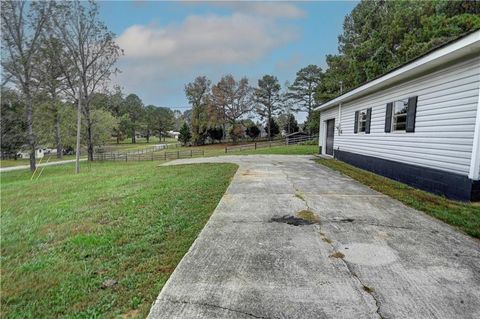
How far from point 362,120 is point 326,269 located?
9.08m

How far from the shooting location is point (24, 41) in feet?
53.9

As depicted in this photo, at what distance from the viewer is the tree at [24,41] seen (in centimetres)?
1591

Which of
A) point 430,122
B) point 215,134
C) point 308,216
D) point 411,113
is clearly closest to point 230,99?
point 215,134

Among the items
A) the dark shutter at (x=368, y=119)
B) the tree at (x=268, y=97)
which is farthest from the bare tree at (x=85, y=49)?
the tree at (x=268, y=97)

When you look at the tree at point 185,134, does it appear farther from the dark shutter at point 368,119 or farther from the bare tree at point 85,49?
the dark shutter at point 368,119

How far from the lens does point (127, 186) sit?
713 cm

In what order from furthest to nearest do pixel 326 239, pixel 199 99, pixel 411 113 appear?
pixel 199 99 < pixel 411 113 < pixel 326 239

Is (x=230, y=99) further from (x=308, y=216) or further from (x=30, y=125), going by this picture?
(x=308, y=216)

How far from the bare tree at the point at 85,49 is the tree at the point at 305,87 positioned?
970 inches

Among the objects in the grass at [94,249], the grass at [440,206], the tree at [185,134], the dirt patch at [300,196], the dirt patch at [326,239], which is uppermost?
the tree at [185,134]

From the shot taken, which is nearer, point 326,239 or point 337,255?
point 337,255

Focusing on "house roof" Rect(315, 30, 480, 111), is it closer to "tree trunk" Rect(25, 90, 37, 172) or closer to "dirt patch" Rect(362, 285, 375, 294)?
"dirt patch" Rect(362, 285, 375, 294)

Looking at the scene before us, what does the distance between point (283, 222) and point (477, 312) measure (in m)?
2.19

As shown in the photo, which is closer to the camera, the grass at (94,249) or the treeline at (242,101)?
the grass at (94,249)
